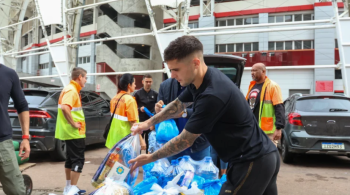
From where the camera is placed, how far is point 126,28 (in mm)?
26109

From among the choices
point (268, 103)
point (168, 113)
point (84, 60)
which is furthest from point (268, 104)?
point (84, 60)

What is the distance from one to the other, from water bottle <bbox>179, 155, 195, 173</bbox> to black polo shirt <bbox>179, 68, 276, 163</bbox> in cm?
150

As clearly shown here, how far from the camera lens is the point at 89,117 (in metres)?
7.12

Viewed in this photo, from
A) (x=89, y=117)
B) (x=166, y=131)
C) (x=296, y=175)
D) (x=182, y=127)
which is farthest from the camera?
(x=89, y=117)

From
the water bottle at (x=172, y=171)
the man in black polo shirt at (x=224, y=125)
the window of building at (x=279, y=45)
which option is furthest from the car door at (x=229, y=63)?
the window of building at (x=279, y=45)

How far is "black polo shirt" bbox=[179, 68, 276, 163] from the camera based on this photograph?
1.71 m

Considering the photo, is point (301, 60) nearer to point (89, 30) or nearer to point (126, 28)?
point (126, 28)

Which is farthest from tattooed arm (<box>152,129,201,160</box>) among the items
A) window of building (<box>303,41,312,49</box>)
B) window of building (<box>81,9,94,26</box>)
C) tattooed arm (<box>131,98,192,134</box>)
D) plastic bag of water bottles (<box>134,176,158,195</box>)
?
window of building (<box>81,9,94,26</box>)

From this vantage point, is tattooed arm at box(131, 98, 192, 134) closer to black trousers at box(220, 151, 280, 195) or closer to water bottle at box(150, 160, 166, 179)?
black trousers at box(220, 151, 280, 195)

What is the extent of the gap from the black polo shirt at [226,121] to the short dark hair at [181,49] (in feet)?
0.62

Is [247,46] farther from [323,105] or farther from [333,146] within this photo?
[333,146]

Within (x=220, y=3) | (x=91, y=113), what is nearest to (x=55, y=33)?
(x=220, y=3)

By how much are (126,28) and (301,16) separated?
14.5m

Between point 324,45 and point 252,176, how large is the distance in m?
20.3
